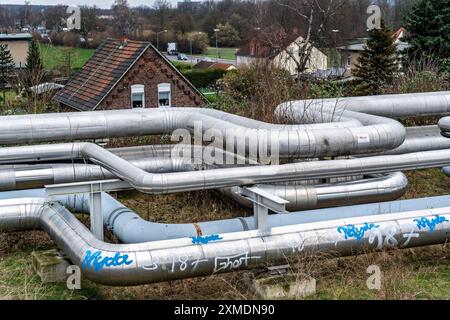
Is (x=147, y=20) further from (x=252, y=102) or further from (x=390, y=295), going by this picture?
(x=390, y=295)

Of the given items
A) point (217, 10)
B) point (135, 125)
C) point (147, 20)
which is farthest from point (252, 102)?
point (217, 10)

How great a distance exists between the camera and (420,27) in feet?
85.9

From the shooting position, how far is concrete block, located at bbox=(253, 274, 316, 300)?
220 inches

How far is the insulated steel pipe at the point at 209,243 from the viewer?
5.16 metres

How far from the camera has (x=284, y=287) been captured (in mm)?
5633

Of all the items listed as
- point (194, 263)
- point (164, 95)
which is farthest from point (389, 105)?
point (164, 95)

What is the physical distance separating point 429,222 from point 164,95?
2033 cm

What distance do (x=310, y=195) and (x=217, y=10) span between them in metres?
44.5

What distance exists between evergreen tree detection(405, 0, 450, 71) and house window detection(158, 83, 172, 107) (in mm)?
8908

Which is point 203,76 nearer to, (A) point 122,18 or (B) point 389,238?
(A) point 122,18

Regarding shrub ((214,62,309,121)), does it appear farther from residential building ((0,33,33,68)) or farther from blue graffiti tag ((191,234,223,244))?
residential building ((0,33,33,68))

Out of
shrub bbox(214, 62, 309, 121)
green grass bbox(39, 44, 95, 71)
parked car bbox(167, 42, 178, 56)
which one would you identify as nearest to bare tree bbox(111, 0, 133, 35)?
parked car bbox(167, 42, 178, 56)

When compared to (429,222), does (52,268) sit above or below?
below

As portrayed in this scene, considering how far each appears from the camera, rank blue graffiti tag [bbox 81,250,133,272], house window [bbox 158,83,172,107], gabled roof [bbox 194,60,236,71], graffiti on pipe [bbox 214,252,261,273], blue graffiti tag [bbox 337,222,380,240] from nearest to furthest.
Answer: blue graffiti tag [bbox 81,250,133,272], graffiti on pipe [bbox 214,252,261,273], blue graffiti tag [bbox 337,222,380,240], house window [bbox 158,83,172,107], gabled roof [bbox 194,60,236,71]
